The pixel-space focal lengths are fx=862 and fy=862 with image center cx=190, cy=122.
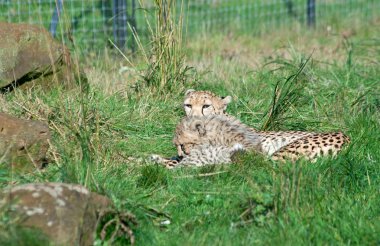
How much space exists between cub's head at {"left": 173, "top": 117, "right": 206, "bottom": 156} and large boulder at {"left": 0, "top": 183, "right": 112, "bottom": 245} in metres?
1.64

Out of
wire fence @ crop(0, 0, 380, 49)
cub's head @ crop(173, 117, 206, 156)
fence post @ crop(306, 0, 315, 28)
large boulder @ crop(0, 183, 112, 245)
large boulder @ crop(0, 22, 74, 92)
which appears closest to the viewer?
large boulder @ crop(0, 183, 112, 245)

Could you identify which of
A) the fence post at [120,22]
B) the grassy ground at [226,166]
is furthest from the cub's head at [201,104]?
the fence post at [120,22]

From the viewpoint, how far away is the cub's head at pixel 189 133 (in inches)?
220

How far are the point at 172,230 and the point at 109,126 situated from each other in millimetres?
1830

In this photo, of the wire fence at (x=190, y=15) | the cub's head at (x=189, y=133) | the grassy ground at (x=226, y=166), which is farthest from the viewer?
the wire fence at (x=190, y=15)

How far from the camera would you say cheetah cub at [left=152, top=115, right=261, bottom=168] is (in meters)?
5.46

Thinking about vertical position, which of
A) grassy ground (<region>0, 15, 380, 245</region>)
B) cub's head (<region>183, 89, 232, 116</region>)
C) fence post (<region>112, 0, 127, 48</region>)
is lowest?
grassy ground (<region>0, 15, 380, 245</region>)

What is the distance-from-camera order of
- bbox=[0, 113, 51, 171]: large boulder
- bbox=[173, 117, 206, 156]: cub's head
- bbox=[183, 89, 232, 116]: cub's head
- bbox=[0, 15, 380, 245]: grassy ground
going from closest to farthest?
1. bbox=[0, 15, 380, 245]: grassy ground
2. bbox=[0, 113, 51, 171]: large boulder
3. bbox=[173, 117, 206, 156]: cub's head
4. bbox=[183, 89, 232, 116]: cub's head

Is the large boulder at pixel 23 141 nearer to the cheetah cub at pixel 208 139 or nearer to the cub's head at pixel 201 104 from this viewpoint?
the cheetah cub at pixel 208 139

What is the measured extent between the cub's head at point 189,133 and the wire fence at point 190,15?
5.85 ft

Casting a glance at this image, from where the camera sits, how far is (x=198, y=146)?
5559 mm

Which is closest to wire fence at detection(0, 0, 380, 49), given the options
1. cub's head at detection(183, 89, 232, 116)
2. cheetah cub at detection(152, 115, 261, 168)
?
cub's head at detection(183, 89, 232, 116)

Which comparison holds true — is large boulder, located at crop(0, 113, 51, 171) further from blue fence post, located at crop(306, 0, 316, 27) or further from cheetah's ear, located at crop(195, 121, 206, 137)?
blue fence post, located at crop(306, 0, 316, 27)

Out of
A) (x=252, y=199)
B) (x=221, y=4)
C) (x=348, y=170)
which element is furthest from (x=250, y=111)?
(x=221, y=4)
